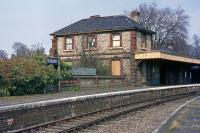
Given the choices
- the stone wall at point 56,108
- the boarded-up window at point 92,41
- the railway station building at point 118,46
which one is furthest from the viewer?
the boarded-up window at point 92,41

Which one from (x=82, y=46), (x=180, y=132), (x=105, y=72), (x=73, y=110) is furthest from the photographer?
(x=82, y=46)

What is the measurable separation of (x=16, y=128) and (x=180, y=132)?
531cm

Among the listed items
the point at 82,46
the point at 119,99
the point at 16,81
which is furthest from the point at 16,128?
the point at 82,46

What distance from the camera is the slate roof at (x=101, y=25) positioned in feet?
143

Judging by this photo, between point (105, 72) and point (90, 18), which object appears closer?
point (105, 72)

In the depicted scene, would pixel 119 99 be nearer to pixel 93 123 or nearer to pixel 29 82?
pixel 29 82

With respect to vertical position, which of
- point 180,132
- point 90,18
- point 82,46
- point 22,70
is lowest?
point 180,132

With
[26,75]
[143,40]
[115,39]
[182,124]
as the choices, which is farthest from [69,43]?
[182,124]

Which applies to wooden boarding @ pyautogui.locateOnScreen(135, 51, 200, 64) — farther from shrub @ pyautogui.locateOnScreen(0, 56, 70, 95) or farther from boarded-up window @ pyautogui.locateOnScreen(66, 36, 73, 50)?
shrub @ pyautogui.locateOnScreen(0, 56, 70, 95)

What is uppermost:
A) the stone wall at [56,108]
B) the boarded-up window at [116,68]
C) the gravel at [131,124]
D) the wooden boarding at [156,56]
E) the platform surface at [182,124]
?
the wooden boarding at [156,56]

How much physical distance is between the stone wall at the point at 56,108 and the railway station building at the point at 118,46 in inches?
569

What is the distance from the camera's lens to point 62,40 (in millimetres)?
47531

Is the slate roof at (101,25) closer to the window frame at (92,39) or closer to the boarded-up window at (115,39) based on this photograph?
the window frame at (92,39)

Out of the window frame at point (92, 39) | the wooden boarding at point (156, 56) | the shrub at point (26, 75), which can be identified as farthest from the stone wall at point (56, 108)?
the window frame at point (92, 39)
